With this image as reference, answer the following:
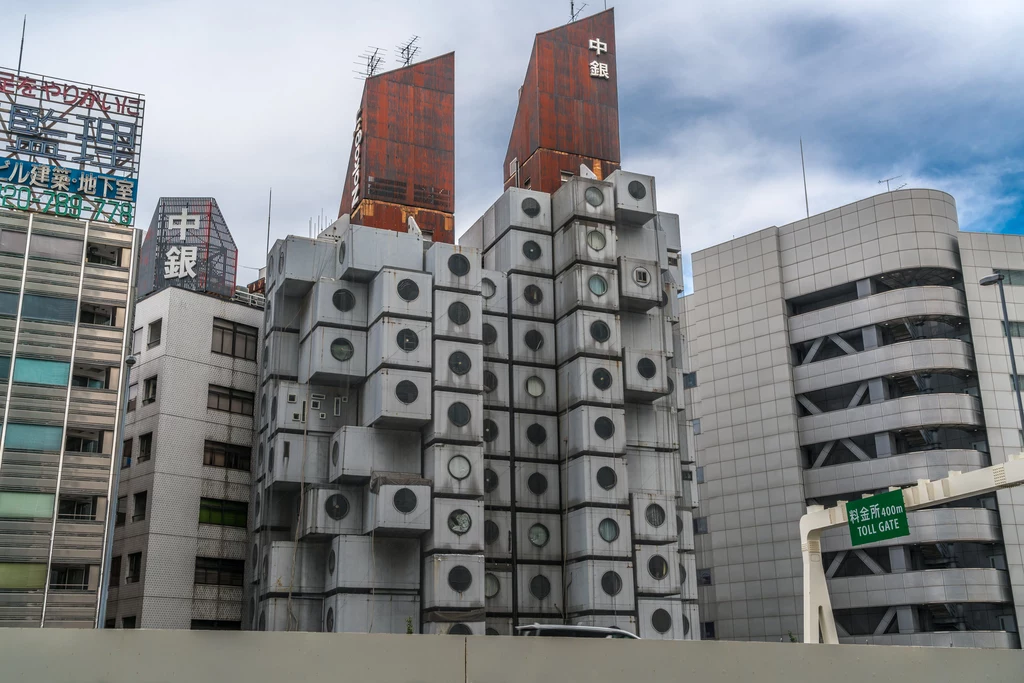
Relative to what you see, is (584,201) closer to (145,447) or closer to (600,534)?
(600,534)

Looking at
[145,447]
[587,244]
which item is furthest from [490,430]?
[145,447]

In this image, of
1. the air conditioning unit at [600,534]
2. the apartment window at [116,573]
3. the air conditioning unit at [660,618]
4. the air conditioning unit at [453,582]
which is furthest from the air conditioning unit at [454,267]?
the apartment window at [116,573]

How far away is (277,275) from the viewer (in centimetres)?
5928

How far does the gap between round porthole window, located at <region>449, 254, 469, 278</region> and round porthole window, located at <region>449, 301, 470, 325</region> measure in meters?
1.80

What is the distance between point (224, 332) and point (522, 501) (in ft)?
70.6

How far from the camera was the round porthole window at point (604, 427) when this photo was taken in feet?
188

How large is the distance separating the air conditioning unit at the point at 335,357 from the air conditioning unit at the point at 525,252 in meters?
10.2

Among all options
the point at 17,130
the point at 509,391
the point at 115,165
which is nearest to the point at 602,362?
the point at 509,391

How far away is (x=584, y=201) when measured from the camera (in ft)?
200

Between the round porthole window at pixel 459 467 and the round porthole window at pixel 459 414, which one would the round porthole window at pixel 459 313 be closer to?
the round porthole window at pixel 459 414

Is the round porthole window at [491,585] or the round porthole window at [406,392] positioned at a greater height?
the round porthole window at [406,392]

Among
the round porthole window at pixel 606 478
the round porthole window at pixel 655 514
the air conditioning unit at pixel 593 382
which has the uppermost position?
the air conditioning unit at pixel 593 382

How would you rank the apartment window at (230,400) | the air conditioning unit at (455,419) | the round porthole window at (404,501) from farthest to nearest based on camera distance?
1. the apartment window at (230,400)
2. the air conditioning unit at (455,419)
3. the round porthole window at (404,501)

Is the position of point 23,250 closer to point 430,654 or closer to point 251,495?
point 251,495
